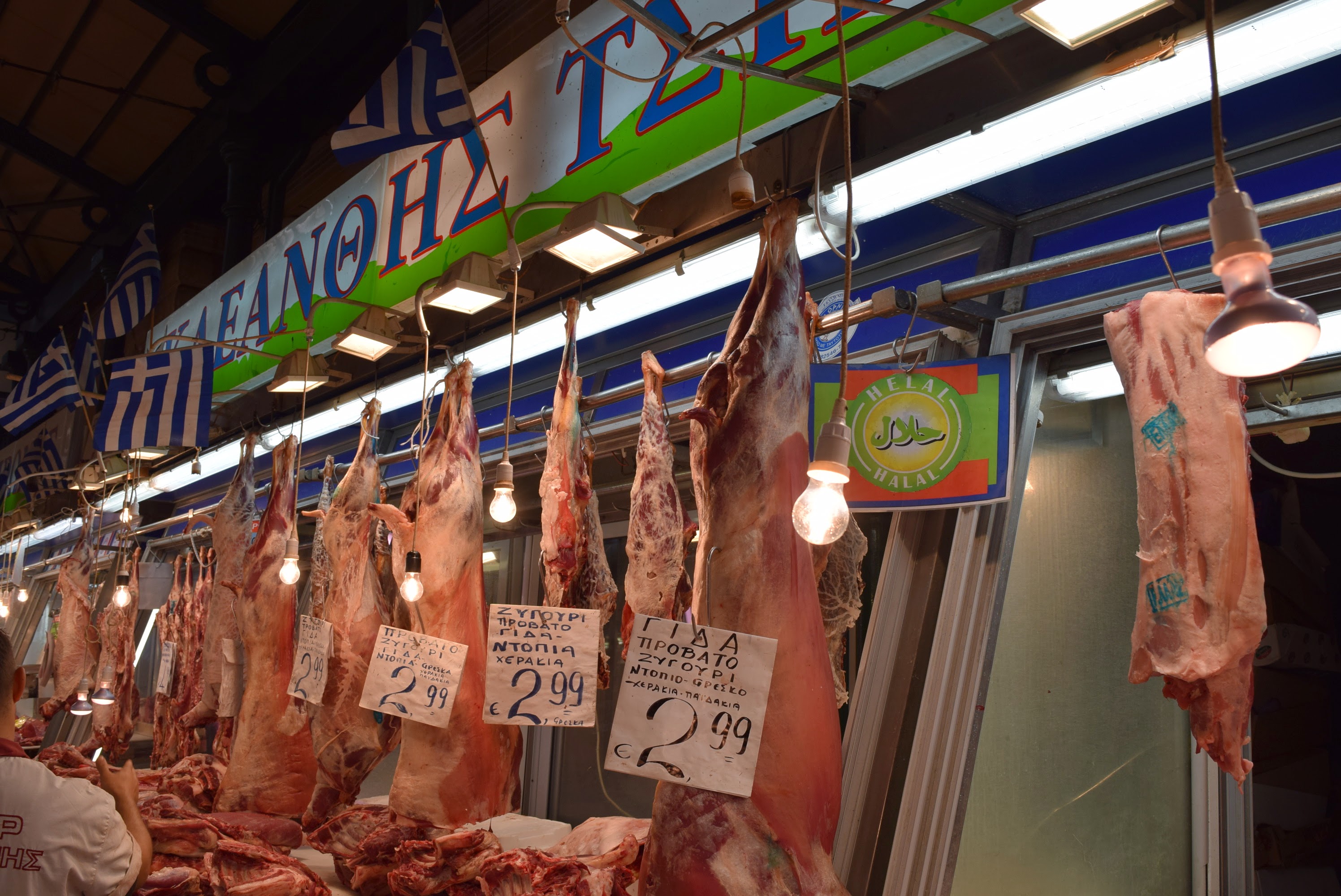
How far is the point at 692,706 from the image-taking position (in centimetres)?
235

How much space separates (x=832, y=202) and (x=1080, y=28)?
0.98 meters

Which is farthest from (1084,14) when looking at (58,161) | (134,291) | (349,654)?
(58,161)

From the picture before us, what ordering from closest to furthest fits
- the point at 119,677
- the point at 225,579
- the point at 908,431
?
the point at 908,431
the point at 225,579
the point at 119,677

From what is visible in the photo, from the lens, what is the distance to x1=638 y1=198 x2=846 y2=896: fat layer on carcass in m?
2.33

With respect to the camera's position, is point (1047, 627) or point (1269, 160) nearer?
point (1269, 160)

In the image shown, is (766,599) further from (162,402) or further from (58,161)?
(58,161)

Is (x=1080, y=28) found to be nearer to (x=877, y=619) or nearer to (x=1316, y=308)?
(x=1316, y=308)

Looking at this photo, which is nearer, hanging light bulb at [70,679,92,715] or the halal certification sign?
the halal certification sign

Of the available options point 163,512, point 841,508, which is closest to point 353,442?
point 163,512

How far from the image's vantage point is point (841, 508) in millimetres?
1942

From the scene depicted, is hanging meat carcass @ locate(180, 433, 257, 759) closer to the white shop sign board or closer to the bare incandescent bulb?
the white shop sign board

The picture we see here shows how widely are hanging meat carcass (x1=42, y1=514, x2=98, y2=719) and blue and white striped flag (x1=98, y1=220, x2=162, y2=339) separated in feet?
6.12

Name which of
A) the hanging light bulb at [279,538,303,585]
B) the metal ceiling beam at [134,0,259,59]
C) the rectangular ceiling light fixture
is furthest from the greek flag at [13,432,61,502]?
the rectangular ceiling light fixture

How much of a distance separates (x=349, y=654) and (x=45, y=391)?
22.0 feet
